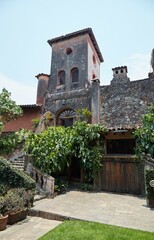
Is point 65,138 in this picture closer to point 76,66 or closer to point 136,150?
point 136,150

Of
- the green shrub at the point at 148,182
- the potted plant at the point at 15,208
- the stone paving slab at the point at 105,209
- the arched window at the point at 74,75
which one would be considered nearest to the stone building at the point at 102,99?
the arched window at the point at 74,75

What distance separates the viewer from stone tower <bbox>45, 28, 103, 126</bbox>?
15.5 m

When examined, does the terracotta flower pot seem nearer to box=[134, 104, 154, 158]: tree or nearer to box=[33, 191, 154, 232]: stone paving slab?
box=[33, 191, 154, 232]: stone paving slab

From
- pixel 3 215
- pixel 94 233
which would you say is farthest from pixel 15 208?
pixel 94 233

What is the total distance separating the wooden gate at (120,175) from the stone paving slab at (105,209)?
57cm

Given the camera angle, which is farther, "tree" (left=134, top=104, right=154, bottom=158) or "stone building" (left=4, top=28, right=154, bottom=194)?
"stone building" (left=4, top=28, right=154, bottom=194)

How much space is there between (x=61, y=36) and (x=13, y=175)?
14.9m

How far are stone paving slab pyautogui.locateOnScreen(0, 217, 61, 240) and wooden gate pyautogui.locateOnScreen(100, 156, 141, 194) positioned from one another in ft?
15.1

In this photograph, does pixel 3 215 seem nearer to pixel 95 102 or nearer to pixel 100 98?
pixel 95 102

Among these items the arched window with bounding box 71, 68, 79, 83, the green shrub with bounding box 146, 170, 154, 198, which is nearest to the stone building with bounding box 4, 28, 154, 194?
the arched window with bounding box 71, 68, 79, 83

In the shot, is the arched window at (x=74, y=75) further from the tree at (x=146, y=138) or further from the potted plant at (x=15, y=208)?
the potted plant at (x=15, y=208)

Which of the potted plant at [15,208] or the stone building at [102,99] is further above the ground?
the stone building at [102,99]

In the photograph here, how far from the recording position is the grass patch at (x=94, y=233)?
4238 mm

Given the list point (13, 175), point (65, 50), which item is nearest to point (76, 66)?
point (65, 50)
